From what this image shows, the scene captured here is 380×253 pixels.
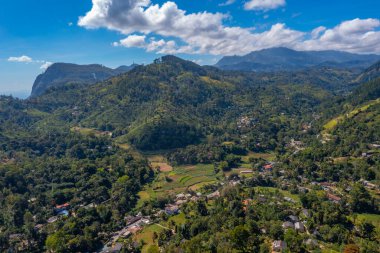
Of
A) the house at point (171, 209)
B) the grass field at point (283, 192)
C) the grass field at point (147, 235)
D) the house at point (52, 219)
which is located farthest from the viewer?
the grass field at point (283, 192)

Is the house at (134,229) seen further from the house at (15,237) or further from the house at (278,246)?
the house at (278,246)

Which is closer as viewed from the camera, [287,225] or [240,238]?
[240,238]

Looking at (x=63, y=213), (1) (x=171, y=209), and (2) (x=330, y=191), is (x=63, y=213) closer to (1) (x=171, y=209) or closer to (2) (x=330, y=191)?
(1) (x=171, y=209)

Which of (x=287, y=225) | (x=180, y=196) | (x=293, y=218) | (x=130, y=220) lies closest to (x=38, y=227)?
(x=130, y=220)

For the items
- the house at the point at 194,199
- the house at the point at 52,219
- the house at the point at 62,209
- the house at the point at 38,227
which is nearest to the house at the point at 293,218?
the house at the point at 194,199

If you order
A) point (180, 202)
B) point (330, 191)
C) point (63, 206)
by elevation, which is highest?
point (63, 206)

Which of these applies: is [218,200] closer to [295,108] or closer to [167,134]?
[167,134]

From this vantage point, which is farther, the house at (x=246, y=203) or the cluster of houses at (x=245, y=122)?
the cluster of houses at (x=245, y=122)
